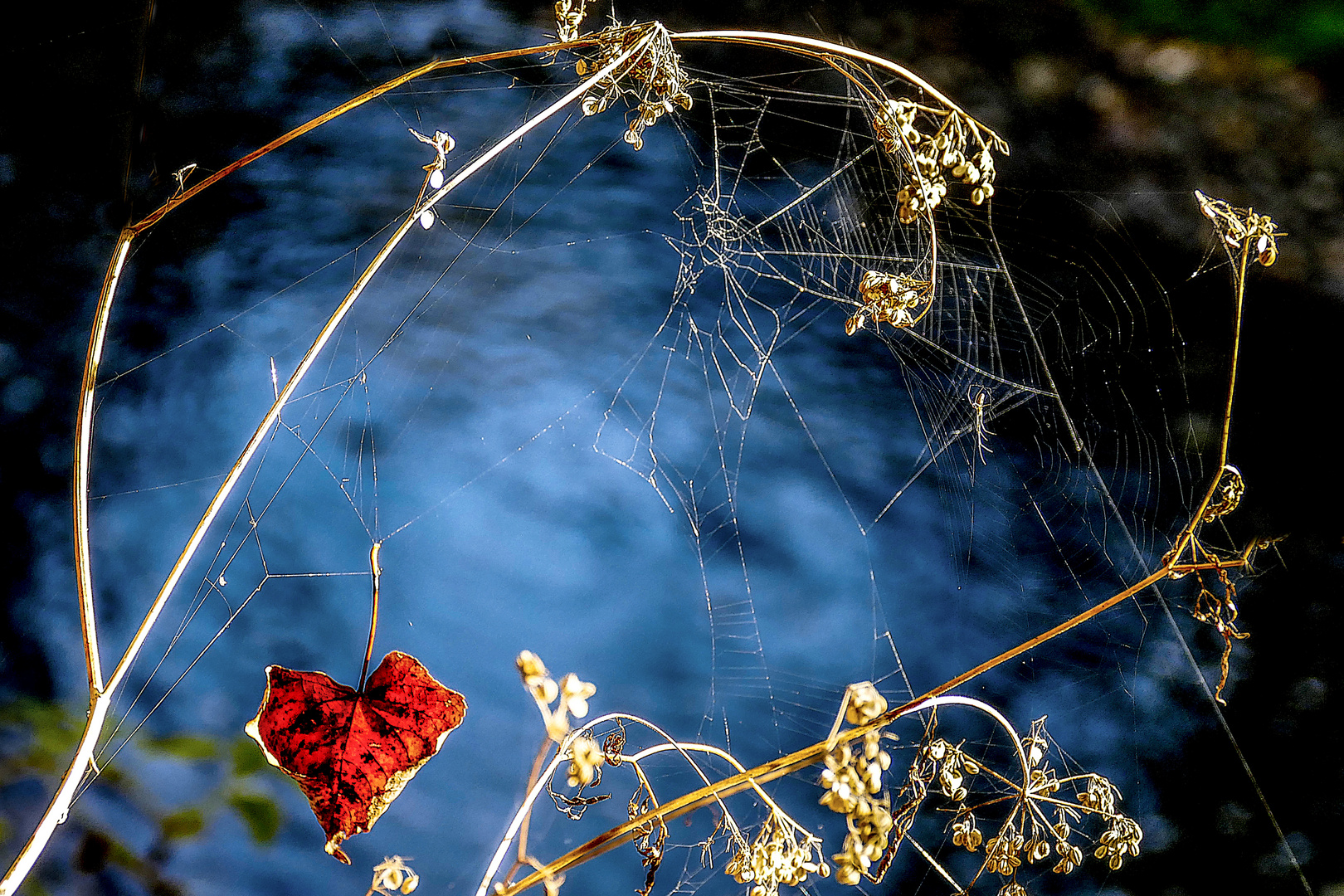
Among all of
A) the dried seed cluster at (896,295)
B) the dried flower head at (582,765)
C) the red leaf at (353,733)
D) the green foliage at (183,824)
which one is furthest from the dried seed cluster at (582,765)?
the green foliage at (183,824)

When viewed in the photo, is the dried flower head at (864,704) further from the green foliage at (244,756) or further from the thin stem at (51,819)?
the green foliage at (244,756)

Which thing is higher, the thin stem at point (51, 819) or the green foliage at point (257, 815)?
the thin stem at point (51, 819)

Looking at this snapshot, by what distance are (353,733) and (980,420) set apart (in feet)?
1.61

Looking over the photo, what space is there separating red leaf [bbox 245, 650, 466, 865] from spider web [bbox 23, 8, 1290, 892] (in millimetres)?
159

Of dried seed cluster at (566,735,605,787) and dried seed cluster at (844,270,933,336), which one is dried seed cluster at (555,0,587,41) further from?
dried seed cluster at (566,735,605,787)

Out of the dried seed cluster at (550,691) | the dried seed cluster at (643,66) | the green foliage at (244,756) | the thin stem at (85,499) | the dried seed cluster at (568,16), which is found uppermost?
the dried seed cluster at (568,16)

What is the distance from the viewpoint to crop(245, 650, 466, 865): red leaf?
0.30 m

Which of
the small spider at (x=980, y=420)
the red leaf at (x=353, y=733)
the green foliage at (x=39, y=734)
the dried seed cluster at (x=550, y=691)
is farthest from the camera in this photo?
the small spider at (x=980, y=420)

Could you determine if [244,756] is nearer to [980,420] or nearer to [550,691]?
[550,691]

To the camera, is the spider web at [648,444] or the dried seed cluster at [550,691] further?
the spider web at [648,444]

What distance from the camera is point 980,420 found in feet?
1.87

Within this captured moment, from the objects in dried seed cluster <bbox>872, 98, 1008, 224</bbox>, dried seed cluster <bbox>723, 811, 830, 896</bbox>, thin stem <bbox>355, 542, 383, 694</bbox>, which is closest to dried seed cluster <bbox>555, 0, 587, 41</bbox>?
dried seed cluster <bbox>872, 98, 1008, 224</bbox>

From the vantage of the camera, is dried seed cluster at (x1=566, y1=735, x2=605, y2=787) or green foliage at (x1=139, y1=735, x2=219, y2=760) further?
green foliage at (x1=139, y1=735, x2=219, y2=760)

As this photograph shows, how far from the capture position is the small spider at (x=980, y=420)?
0.57 metres
